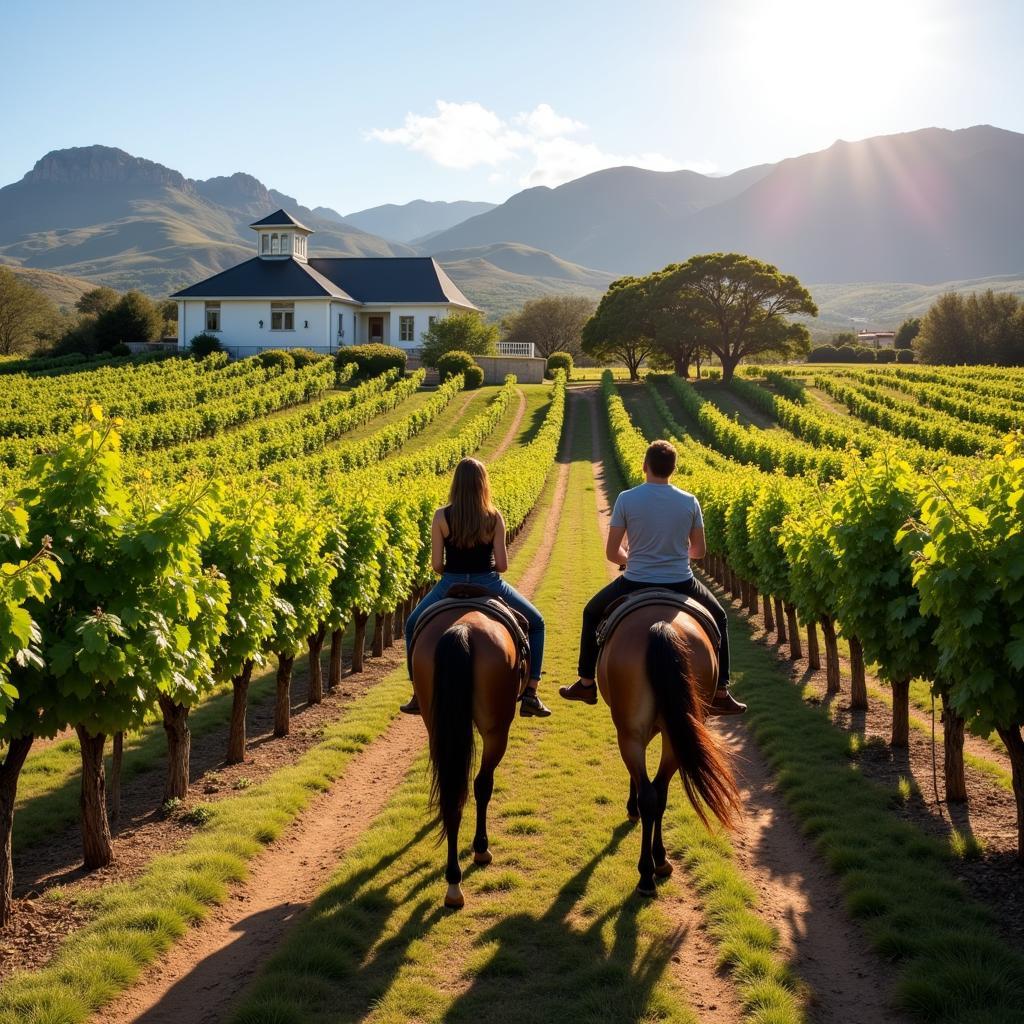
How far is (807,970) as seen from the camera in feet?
20.7

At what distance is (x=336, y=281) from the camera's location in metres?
84.2

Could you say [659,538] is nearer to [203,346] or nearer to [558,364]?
[203,346]

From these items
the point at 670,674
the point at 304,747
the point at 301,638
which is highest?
the point at 670,674

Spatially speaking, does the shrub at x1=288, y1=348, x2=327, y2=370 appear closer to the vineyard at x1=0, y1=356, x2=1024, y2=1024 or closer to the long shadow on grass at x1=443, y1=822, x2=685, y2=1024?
the vineyard at x1=0, y1=356, x2=1024, y2=1024

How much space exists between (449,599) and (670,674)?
2.10 metres

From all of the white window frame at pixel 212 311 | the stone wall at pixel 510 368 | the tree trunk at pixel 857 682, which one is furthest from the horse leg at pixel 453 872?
the white window frame at pixel 212 311

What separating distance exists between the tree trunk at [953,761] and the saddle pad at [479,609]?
4641 mm

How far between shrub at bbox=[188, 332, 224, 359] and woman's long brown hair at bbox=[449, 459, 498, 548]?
226 ft

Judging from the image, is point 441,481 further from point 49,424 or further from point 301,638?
point 49,424

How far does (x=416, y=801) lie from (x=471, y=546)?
10.3 feet

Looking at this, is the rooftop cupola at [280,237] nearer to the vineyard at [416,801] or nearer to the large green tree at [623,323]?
the large green tree at [623,323]

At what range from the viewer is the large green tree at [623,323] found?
77250mm

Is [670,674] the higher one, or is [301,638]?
[670,674]

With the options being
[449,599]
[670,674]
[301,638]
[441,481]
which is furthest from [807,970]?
[441,481]
